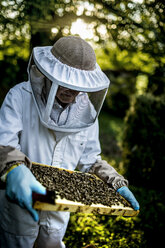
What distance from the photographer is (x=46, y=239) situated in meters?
2.73

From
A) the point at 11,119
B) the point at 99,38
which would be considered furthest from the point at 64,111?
the point at 99,38

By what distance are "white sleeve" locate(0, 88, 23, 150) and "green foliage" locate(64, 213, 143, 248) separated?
2.24 m

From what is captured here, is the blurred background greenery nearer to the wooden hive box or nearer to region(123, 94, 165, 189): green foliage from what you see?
region(123, 94, 165, 189): green foliage

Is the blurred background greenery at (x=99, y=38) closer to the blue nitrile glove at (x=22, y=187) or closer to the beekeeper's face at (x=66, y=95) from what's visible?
the beekeeper's face at (x=66, y=95)

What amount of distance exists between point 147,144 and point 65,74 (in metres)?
4.84

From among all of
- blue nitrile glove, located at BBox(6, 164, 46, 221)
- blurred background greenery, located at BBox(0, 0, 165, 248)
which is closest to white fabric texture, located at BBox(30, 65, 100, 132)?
blue nitrile glove, located at BBox(6, 164, 46, 221)

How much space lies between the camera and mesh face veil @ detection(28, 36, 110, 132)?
2.25m

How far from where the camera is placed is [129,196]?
248cm

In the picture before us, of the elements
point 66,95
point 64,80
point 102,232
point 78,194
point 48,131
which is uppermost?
point 64,80

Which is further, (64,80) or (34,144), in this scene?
(34,144)

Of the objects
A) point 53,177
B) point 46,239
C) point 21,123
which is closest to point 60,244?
point 46,239

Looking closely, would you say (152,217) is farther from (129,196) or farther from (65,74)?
(65,74)

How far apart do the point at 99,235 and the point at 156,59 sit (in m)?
3.27

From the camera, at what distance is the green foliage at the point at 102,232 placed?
12.4ft
